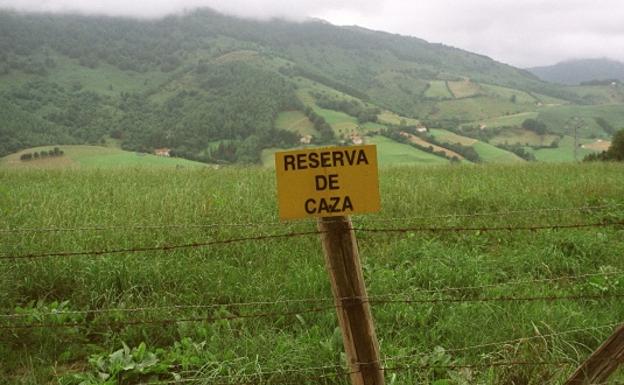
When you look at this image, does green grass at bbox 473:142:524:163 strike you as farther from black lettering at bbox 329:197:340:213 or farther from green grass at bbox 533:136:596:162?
black lettering at bbox 329:197:340:213

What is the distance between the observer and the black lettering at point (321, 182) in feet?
7.42

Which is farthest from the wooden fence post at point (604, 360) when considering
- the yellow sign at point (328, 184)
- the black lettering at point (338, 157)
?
the black lettering at point (338, 157)

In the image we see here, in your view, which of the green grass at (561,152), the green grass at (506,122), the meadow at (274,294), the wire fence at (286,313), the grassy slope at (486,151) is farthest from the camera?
the green grass at (506,122)

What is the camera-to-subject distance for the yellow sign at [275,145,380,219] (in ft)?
7.41

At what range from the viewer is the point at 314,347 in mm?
3564

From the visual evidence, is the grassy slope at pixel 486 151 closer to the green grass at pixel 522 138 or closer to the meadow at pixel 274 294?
the green grass at pixel 522 138

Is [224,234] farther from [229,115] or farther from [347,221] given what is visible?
[229,115]

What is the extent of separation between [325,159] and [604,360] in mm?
2052

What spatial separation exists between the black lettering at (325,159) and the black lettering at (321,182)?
0.06 meters

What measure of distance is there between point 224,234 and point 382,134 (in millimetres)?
75253

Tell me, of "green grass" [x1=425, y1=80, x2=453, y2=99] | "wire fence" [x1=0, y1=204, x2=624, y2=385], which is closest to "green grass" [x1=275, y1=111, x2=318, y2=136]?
"green grass" [x1=425, y1=80, x2=453, y2=99]

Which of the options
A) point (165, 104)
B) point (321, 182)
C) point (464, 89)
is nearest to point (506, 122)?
point (464, 89)

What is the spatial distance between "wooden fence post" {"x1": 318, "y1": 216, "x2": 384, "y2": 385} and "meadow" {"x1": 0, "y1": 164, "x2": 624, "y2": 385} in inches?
12.2

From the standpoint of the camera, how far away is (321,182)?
7.43ft
